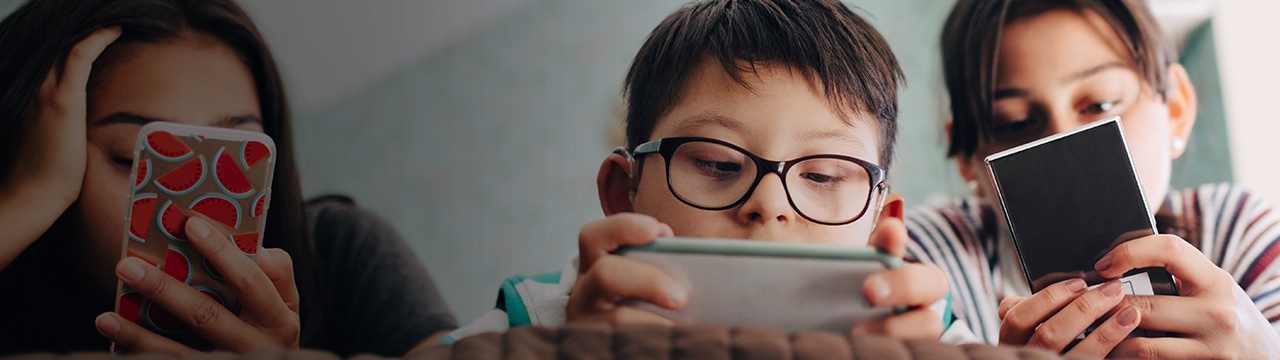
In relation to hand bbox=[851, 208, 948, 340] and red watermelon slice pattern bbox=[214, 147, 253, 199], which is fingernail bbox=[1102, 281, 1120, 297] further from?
red watermelon slice pattern bbox=[214, 147, 253, 199]

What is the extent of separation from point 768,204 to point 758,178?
0.03 metres

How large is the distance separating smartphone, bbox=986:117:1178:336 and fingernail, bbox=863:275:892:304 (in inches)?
8.6

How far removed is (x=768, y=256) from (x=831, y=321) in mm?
77

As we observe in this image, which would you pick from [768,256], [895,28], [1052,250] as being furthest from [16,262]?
[895,28]

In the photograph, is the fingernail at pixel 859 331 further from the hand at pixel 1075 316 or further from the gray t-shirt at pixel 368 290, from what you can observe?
the gray t-shirt at pixel 368 290

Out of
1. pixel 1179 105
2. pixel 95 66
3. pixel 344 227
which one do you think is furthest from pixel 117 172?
pixel 1179 105

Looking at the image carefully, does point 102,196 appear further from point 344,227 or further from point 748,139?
point 748,139

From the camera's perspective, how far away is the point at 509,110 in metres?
1.23

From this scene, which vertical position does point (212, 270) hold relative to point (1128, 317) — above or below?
above

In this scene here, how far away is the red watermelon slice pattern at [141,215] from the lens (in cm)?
63

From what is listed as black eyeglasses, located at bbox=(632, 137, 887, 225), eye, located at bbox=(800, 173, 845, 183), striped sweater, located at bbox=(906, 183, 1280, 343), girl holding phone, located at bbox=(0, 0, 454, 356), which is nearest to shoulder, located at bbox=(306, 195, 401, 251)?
girl holding phone, located at bbox=(0, 0, 454, 356)

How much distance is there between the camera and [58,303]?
83 cm

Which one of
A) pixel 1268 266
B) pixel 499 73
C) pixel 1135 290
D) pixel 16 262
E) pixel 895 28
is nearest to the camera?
pixel 1135 290

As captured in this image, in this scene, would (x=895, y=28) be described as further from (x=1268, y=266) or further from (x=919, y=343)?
(x=919, y=343)
